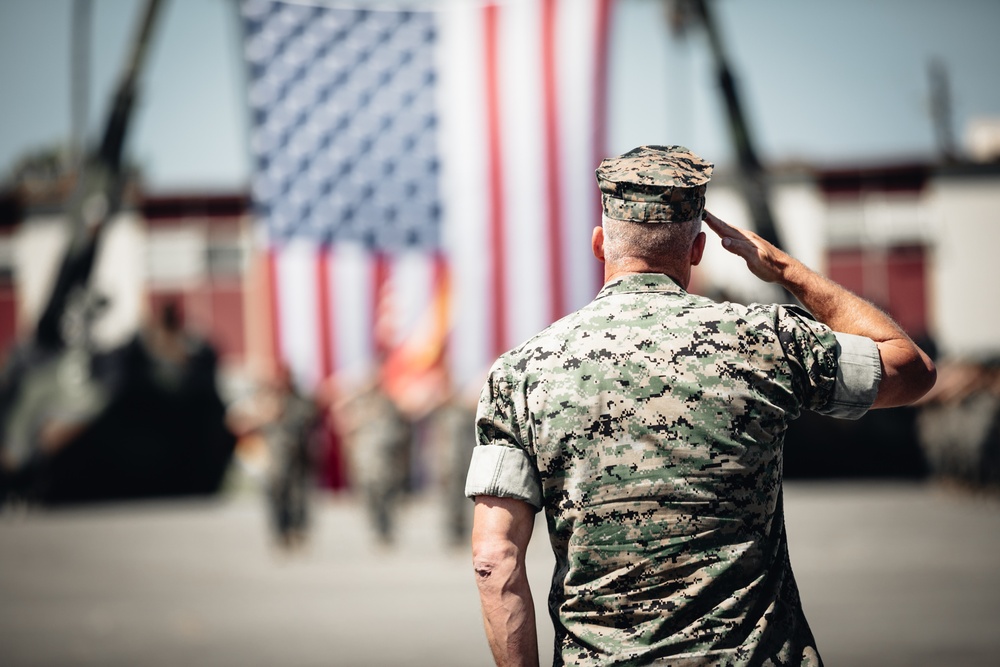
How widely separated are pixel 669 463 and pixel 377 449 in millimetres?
11112

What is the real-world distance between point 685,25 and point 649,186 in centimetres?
2383

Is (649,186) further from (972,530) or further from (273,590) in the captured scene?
(972,530)

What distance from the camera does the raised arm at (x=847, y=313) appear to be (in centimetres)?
229

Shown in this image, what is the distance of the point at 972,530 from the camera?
12.5 metres

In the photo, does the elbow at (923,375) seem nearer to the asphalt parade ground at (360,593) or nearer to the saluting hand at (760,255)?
the saluting hand at (760,255)

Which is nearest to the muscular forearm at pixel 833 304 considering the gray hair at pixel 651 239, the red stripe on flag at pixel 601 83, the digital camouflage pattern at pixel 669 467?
the digital camouflage pattern at pixel 669 467

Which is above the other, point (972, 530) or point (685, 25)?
point (685, 25)

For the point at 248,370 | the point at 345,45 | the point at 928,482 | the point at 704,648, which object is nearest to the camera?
the point at 704,648

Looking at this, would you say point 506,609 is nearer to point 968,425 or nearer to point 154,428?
point 968,425

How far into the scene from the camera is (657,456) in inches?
87.2

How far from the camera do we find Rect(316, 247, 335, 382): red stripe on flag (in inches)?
545

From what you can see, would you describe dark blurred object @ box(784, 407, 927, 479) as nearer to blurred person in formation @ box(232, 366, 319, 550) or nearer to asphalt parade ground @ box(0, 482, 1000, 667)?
asphalt parade ground @ box(0, 482, 1000, 667)

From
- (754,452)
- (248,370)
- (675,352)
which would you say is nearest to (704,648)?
(754,452)

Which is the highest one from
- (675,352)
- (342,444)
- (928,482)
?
(675,352)
